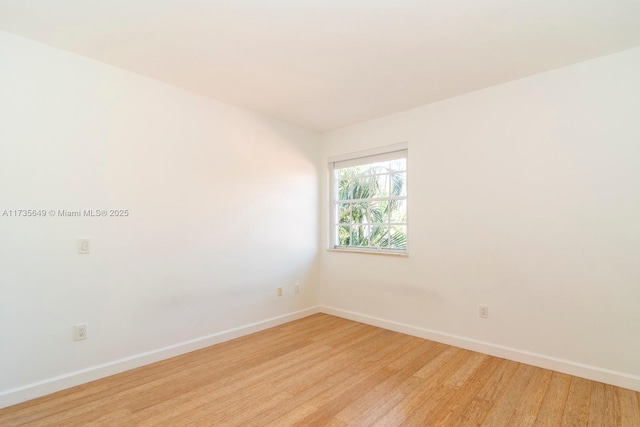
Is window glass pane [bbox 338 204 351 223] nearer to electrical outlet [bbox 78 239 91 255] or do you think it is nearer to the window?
the window

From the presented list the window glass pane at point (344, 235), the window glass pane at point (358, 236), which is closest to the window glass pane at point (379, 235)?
the window glass pane at point (358, 236)

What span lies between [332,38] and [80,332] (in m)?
2.91

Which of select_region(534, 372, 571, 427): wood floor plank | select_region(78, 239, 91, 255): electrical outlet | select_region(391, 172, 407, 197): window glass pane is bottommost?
select_region(534, 372, 571, 427): wood floor plank

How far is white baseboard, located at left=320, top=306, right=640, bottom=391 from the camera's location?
2.36m

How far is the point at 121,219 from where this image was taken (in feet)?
8.70

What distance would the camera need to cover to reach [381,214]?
396cm

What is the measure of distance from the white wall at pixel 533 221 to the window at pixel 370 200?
200 mm

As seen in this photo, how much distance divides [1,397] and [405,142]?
4.03 metres

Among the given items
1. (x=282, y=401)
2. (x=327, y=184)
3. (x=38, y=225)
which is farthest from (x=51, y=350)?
(x=327, y=184)

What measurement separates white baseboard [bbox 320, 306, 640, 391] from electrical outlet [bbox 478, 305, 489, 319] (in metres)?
0.25

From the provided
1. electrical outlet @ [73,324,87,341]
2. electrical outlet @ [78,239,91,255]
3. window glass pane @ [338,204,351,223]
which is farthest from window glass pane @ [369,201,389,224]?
electrical outlet @ [73,324,87,341]

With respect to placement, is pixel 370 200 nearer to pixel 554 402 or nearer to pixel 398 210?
pixel 398 210

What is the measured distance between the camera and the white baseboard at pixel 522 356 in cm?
236

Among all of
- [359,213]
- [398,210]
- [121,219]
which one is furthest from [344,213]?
[121,219]
